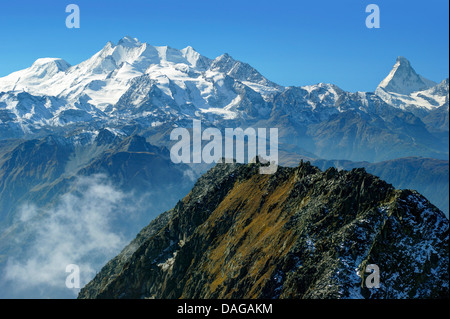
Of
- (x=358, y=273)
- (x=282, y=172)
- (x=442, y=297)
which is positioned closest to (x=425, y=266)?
(x=442, y=297)

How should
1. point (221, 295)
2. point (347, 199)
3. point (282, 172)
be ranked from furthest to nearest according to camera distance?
point (282, 172), point (221, 295), point (347, 199)

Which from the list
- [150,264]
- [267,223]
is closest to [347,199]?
[267,223]

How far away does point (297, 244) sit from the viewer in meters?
129

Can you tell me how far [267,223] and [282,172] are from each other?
24.4 m

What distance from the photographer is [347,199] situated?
428 feet

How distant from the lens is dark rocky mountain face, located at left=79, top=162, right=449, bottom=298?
11338cm

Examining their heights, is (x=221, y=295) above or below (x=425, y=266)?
below

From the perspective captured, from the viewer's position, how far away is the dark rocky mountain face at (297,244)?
113 metres
